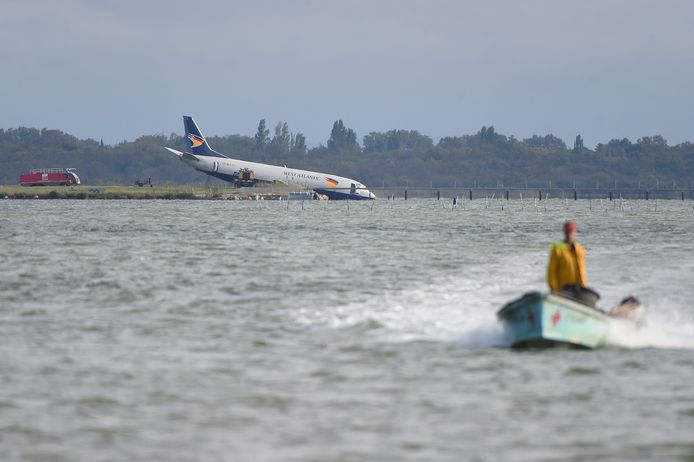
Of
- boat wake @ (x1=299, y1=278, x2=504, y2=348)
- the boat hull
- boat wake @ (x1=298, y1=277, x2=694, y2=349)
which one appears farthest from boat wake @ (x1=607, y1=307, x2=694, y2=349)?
boat wake @ (x1=299, y1=278, x2=504, y2=348)

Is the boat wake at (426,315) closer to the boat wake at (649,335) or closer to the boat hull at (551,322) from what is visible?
the boat hull at (551,322)

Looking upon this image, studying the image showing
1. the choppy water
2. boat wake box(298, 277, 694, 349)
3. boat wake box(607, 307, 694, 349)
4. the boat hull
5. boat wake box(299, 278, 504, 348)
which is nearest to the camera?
the choppy water

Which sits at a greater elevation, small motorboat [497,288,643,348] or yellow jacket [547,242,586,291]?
yellow jacket [547,242,586,291]

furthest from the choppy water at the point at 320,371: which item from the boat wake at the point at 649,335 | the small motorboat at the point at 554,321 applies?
the small motorboat at the point at 554,321

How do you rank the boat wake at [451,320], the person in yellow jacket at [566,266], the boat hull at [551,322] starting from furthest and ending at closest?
1. the boat wake at [451,320]
2. the person in yellow jacket at [566,266]
3. the boat hull at [551,322]

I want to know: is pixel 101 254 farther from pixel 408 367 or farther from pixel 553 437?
pixel 553 437

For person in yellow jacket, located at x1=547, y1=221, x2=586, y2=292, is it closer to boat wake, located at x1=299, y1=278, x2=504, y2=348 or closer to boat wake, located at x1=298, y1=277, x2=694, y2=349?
boat wake, located at x1=298, y1=277, x2=694, y2=349

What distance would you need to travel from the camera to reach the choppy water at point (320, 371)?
1917 cm

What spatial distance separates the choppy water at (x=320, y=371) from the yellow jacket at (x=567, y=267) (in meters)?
1.94

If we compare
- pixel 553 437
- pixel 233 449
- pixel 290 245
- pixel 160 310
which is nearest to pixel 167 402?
pixel 233 449

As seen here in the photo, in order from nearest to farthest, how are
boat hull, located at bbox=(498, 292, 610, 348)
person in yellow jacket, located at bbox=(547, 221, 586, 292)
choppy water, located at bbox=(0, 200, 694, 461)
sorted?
choppy water, located at bbox=(0, 200, 694, 461)
boat hull, located at bbox=(498, 292, 610, 348)
person in yellow jacket, located at bbox=(547, 221, 586, 292)

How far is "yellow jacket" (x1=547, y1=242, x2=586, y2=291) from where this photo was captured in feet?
94.8

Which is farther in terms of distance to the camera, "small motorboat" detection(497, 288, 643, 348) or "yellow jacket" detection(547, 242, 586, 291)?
"yellow jacket" detection(547, 242, 586, 291)

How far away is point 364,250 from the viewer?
2842 inches
